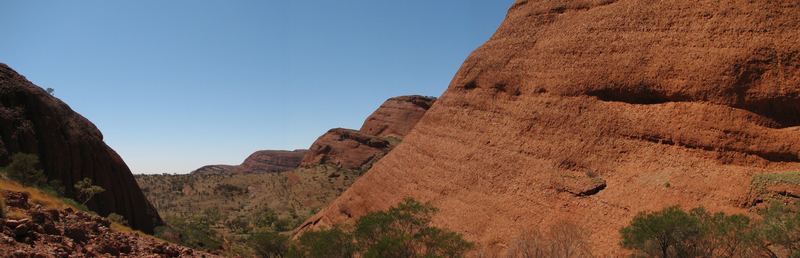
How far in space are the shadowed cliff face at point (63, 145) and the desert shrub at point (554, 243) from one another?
25.7 meters

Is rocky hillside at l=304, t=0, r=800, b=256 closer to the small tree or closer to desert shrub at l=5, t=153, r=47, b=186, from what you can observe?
the small tree

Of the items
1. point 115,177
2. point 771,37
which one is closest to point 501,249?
point 771,37

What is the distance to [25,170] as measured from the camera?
25000 mm

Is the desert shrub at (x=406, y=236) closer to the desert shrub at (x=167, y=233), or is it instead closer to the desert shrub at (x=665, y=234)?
the desert shrub at (x=665, y=234)

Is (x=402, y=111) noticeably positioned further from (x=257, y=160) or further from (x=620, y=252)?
(x=620, y=252)

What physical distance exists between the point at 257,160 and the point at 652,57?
5489 inches

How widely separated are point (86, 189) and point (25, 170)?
3.94 m

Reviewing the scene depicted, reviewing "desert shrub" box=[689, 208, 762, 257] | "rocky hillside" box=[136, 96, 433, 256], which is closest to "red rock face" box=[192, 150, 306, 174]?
"rocky hillside" box=[136, 96, 433, 256]

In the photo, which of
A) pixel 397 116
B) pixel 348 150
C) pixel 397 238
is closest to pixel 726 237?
pixel 397 238

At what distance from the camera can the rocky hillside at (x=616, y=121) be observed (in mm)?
19062

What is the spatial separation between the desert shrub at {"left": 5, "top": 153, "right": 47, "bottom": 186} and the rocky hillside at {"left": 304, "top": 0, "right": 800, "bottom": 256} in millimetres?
17946

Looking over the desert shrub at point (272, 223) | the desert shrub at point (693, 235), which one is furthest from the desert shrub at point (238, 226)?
the desert shrub at point (693, 235)

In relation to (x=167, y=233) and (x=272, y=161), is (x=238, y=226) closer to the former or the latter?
(x=167, y=233)

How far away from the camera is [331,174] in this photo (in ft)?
238
